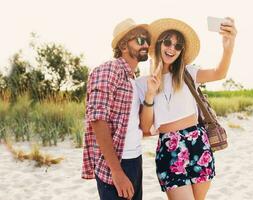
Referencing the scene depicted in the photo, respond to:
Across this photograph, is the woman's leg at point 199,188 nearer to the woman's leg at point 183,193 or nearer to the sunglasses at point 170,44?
the woman's leg at point 183,193

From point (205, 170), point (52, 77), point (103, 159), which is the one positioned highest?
point (103, 159)

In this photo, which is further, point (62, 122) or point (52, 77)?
point (52, 77)

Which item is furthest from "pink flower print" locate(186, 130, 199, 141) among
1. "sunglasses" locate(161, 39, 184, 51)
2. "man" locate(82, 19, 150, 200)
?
"sunglasses" locate(161, 39, 184, 51)

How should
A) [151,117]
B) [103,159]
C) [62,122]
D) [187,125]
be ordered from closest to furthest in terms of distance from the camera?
[103,159]
[151,117]
[187,125]
[62,122]

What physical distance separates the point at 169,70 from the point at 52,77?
13.1m

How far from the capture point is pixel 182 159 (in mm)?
3381

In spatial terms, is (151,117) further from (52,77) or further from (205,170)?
(52,77)

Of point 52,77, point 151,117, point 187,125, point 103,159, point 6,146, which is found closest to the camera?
point 103,159

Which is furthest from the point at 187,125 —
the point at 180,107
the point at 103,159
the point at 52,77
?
the point at 52,77

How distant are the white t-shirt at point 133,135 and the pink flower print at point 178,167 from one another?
0.38m

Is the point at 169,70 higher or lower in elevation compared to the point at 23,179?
higher

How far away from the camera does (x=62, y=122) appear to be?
34.8 feet

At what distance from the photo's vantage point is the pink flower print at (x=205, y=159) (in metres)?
3.41

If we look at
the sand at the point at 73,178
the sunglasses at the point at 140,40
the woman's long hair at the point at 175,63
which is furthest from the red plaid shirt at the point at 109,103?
the sand at the point at 73,178
